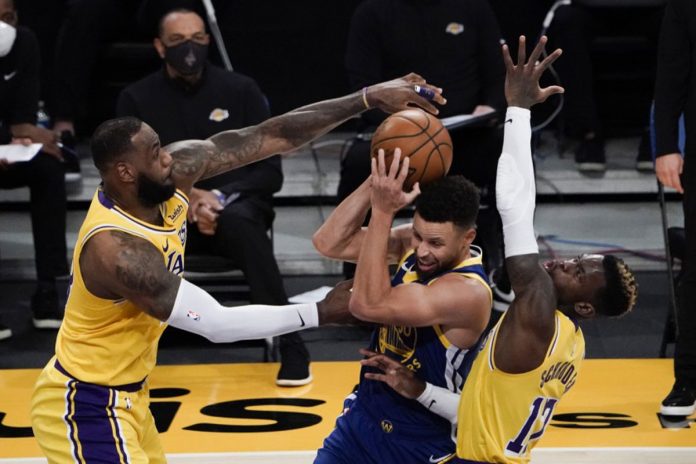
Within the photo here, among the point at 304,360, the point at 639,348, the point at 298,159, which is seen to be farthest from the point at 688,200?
the point at 298,159

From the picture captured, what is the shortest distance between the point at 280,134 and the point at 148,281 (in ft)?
3.70

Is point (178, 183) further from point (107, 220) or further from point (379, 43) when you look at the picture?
point (379, 43)

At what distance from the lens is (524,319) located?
11.9 feet

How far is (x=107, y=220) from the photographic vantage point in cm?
392

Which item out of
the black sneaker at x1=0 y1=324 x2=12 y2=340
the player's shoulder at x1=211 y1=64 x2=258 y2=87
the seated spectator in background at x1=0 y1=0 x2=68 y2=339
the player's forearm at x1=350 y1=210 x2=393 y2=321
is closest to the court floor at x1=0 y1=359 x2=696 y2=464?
the black sneaker at x1=0 y1=324 x2=12 y2=340

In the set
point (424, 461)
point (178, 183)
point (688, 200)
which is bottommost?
point (424, 461)

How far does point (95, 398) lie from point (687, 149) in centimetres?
287

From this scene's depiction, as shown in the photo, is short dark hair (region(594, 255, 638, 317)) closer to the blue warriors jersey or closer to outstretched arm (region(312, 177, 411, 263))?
the blue warriors jersey

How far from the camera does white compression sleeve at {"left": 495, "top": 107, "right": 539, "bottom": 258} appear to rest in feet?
12.0

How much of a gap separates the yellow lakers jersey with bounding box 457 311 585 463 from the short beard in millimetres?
1141

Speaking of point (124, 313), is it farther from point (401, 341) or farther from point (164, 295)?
point (401, 341)

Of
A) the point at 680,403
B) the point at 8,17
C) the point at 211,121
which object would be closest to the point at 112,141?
the point at 211,121

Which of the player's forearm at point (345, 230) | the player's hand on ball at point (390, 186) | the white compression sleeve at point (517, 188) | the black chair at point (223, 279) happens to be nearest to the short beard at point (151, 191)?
the player's forearm at point (345, 230)

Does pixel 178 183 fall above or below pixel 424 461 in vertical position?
above
